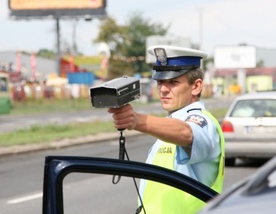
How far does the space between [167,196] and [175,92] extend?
0.51 m

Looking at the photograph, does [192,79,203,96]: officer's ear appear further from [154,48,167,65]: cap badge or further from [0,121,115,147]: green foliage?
[0,121,115,147]: green foliage

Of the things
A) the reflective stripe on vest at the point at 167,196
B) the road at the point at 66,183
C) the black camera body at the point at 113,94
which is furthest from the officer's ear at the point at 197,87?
the black camera body at the point at 113,94

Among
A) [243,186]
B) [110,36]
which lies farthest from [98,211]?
[110,36]

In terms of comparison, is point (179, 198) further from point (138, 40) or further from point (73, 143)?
point (138, 40)

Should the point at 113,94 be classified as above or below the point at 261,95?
above

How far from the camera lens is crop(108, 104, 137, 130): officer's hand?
2.71 m

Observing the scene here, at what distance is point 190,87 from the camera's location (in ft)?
10.9

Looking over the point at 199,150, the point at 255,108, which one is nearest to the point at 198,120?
the point at 199,150

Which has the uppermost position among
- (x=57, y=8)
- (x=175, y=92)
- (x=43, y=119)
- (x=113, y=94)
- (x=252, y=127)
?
(x=113, y=94)

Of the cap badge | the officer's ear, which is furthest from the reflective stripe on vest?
the cap badge

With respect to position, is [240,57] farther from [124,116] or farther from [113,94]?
[113,94]

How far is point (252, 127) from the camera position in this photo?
13.7 metres

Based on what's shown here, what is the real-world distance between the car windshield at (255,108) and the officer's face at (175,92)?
34.4 ft

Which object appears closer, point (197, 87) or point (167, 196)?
point (167, 196)
